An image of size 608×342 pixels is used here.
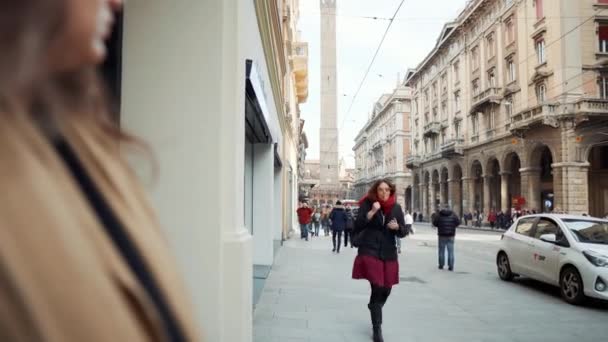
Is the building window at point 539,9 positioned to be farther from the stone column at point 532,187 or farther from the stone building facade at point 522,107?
the stone column at point 532,187

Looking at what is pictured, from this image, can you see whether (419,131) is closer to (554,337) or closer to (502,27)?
(502,27)

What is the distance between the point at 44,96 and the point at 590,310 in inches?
372

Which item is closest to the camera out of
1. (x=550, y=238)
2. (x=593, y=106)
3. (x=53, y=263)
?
(x=53, y=263)

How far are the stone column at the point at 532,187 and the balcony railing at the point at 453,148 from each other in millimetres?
Result: 12369

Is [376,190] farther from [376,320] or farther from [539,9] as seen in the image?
[539,9]

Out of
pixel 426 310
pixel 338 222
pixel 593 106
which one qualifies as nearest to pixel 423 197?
pixel 593 106

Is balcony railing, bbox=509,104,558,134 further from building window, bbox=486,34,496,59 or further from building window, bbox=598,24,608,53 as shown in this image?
building window, bbox=486,34,496,59

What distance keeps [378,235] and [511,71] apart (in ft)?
129

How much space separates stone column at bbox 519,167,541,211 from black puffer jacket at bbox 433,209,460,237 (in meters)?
27.2

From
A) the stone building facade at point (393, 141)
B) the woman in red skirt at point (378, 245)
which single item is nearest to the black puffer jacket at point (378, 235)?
the woman in red skirt at point (378, 245)

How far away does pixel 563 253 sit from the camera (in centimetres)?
908

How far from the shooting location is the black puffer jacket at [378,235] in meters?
5.77

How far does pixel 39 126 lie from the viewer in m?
0.67

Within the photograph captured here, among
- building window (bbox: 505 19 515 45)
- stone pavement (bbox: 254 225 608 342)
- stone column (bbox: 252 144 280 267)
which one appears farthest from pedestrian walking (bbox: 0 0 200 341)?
building window (bbox: 505 19 515 45)
